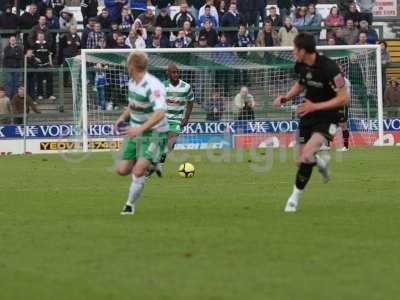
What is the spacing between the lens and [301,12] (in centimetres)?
3753

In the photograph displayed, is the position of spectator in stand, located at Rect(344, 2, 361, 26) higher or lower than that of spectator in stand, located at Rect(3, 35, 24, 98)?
higher

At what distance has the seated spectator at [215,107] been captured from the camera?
33.1m

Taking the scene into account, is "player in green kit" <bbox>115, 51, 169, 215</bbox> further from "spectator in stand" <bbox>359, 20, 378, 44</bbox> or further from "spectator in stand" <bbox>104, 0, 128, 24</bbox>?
"spectator in stand" <bbox>359, 20, 378, 44</bbox>

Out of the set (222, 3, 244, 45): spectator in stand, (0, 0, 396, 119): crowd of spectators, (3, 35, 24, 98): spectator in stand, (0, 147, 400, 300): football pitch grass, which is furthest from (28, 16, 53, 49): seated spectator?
(0, 147, 400, 300): football pitch grass

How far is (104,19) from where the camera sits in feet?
117

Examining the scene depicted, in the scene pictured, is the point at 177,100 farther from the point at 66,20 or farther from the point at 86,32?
the point at 66,20

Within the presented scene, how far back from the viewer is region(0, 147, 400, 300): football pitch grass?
373 inches

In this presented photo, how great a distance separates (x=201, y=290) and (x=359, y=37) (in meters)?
27.4

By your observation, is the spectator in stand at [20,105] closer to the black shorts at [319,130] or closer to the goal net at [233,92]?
the goal net at [233,92]

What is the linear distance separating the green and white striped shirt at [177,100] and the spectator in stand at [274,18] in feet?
45.3

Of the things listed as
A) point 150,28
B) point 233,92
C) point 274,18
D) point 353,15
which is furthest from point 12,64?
point 353,15

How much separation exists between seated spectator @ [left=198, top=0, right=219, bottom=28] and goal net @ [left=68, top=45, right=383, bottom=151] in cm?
284

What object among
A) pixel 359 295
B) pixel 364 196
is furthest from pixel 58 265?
pixel 364 196

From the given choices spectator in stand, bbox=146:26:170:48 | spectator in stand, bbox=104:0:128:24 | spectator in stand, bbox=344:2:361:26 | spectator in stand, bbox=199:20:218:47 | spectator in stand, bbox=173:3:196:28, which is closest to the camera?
spectator in stand, bbox=146:26:170:48
